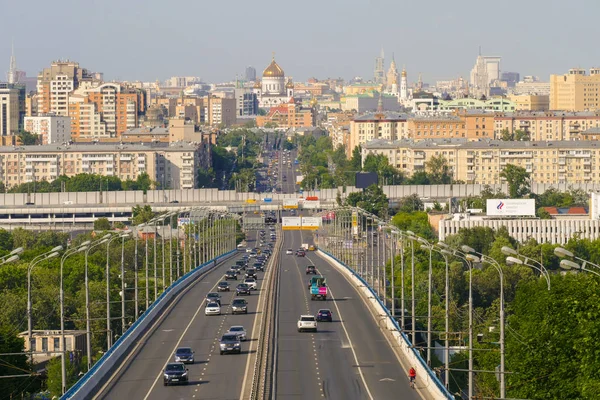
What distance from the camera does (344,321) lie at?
6375 centimetres

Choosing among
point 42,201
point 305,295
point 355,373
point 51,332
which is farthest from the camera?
Answer: point 42,201

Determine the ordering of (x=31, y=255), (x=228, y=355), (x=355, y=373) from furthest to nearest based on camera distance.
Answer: (x=31, y=255) → (x=228, y=355) → (x=355, y=373)

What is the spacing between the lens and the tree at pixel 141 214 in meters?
149

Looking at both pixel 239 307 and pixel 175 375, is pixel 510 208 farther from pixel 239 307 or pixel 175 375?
pixel 175 375

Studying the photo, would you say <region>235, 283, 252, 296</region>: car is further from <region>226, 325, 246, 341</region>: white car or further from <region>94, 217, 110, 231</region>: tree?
<region>94, 217, 110, 231</region>: tree

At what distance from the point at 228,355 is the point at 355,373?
5.82m

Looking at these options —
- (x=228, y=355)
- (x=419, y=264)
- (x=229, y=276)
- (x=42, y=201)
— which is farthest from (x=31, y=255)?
(x=42, y=201)

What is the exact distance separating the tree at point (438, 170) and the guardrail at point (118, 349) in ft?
355

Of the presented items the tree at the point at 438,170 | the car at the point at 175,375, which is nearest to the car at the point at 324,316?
the car at the point at 175,375

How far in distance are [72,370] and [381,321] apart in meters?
12.7

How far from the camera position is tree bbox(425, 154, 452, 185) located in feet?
625

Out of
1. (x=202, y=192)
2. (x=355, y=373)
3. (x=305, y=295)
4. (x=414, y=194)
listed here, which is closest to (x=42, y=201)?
(x=202, y=192)

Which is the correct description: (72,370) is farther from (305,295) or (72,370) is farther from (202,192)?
(202,192)

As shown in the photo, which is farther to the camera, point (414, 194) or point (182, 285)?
point (414, 194)
